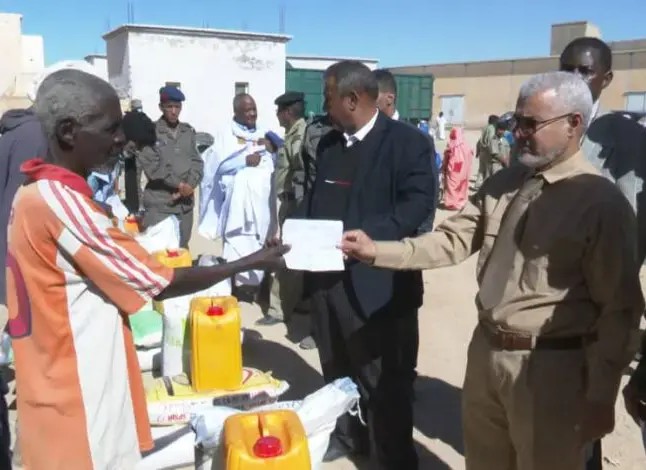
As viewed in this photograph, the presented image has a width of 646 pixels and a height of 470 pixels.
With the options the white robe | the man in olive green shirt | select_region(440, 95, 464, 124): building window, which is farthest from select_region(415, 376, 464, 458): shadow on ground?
select_region(440, 95, 464, 124): building window

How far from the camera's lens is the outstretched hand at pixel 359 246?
9.18ft

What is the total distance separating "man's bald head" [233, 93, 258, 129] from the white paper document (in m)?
3.82

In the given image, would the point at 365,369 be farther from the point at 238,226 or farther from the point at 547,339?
the point at 238,226

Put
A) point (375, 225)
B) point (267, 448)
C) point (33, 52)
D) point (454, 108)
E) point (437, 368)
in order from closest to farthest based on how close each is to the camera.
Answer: point (267, 448)
point (375, 225)
point (437, 368)
point (33, 52)
point (454, 108)

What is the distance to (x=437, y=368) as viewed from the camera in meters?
4.98

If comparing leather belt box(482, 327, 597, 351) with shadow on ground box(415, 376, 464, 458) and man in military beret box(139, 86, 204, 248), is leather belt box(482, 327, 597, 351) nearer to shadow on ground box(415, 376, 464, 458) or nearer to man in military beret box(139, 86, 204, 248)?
shadow on ground box(415, 376, 464, 458)

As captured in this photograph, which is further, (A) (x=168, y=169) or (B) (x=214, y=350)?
(A) (x=168, y=169)

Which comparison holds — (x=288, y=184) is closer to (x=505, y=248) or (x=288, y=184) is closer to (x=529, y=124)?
(x=505, y=248)

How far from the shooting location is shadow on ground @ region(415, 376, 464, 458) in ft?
13.0

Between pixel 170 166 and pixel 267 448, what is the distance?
15.9 ft

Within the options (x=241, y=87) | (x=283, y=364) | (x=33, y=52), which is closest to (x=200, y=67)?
(x=241, y=87)

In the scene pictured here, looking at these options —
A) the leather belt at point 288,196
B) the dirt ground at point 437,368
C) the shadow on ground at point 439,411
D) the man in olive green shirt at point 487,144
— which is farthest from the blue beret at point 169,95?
the man in olive green shirt at point 487,144

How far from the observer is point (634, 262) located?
84.1 inches

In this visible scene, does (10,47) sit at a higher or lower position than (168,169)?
higher
